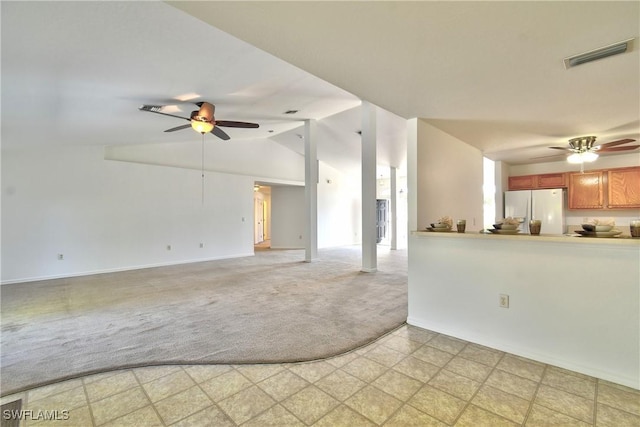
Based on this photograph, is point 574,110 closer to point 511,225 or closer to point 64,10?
point 511,225

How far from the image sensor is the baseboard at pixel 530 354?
1.87 m

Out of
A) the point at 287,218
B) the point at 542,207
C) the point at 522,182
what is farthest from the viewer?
the point at 287,218

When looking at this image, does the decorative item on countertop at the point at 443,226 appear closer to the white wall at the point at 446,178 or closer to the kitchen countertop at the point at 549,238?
the kitchen countertop at the point at 549,238

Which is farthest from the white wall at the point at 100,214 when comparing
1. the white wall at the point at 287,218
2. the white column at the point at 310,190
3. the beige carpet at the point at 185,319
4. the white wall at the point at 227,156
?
the white wall at the point at 287,218

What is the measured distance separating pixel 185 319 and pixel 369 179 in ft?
13.1

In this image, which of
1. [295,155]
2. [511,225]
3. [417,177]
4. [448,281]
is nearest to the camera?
[511,225]

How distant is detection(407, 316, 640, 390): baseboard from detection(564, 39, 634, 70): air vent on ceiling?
2096 millimetres

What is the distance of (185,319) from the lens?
310 cm

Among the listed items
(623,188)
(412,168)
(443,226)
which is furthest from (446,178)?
(623,188)

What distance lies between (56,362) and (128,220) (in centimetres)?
446

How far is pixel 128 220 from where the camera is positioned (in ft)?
19.6

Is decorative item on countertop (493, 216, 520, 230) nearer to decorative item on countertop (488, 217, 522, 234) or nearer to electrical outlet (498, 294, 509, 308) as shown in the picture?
decorative item on countertop (488, 217, 522, 234)

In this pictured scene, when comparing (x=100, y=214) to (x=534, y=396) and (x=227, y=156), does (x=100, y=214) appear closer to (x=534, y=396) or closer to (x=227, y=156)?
(x=227, y=156)

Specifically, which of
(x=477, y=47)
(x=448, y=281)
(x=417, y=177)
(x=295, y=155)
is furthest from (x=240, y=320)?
(x=295, y=155)
